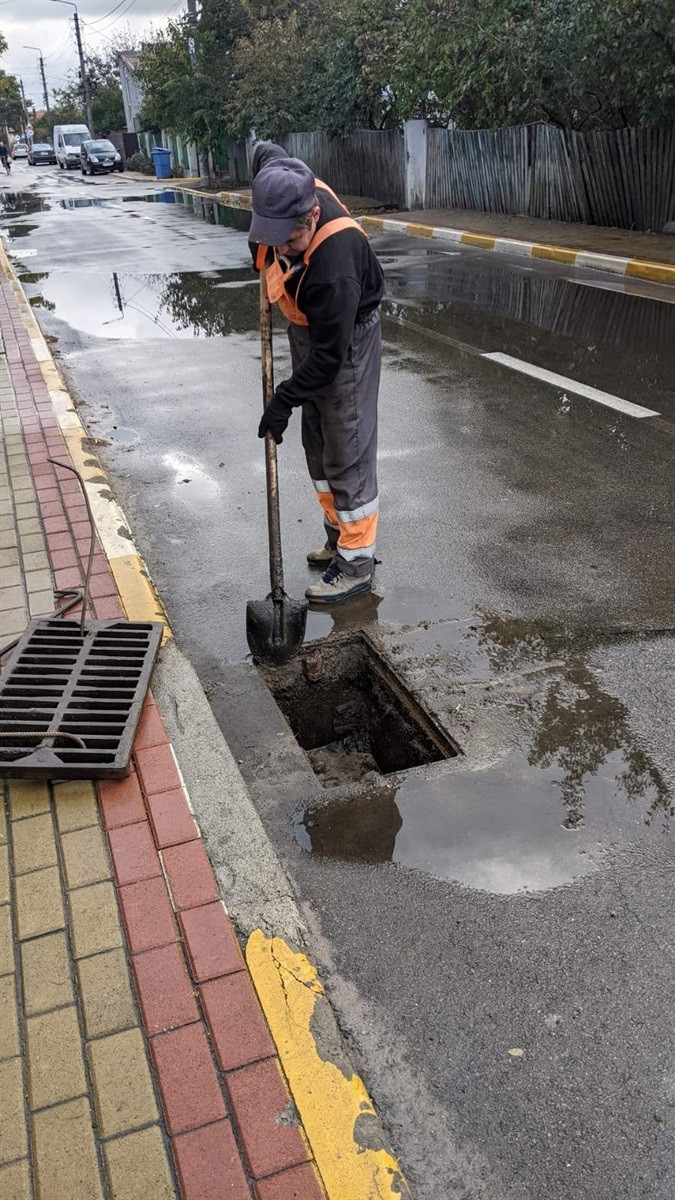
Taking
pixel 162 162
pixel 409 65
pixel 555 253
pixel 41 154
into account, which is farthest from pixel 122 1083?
pixel 41 154

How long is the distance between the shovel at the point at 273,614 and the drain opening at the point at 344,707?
0.08 m

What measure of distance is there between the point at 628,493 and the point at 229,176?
108 ft

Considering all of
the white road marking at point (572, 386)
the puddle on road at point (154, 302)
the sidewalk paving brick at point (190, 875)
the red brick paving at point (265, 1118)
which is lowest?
the puddle on road at point (154, 302)

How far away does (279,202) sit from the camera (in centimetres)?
321

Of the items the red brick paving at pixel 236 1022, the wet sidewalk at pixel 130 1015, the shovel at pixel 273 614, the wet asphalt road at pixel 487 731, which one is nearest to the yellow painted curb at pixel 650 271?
the wet asphalt road at pixel 487 731

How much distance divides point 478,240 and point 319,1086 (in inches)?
579

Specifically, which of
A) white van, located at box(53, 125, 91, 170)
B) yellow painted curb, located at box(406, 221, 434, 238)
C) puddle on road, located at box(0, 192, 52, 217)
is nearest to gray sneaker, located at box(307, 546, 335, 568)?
yellow painted curb, located at box(406, 221, 434, 238)

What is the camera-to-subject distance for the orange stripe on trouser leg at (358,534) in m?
4.21

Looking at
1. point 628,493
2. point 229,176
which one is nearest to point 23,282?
point 628,493

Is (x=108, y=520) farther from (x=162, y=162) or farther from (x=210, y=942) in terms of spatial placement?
(x=162, y=162)

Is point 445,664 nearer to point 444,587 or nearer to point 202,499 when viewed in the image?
point 444,587

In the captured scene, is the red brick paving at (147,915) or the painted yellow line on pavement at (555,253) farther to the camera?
the painted yellow line on pavement at (555,253)

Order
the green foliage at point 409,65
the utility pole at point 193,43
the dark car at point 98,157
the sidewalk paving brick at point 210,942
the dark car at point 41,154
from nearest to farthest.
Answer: the sidewalk paving brick at point 210,942 < the green foliage at point 409,65 < the utility pole at point 193,43 < the dark car at point 98,157 < the dark car at point 41,154

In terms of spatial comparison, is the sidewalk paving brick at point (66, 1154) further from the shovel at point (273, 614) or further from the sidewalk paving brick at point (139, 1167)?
the shovel at point (273, 614)
